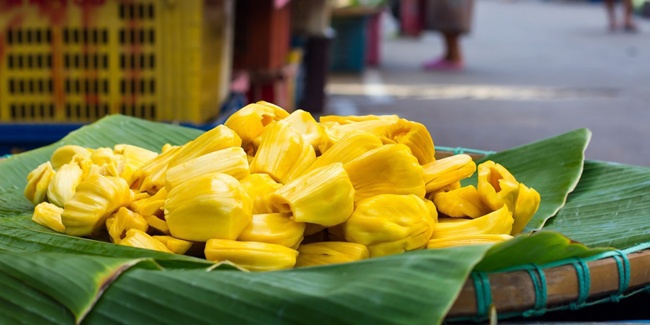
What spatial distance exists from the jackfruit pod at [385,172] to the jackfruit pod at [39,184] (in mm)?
721

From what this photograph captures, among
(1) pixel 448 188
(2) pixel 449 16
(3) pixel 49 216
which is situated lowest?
(2) pixel 449 16

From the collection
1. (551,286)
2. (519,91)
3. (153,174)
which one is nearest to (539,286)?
(551,286)

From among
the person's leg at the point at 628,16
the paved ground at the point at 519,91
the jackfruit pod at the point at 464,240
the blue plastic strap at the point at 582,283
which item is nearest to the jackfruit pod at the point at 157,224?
the jackfruit pod at the point at 464,240

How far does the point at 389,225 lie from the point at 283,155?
0.29 meters

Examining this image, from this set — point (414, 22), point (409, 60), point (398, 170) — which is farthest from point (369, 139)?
point (409, 60)

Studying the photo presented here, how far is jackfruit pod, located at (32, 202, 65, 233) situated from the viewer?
1766 millimetres

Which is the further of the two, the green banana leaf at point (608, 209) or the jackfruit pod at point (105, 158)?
the jackfruit pod at point (105, 158)

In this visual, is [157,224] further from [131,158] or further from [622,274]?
[622,274]

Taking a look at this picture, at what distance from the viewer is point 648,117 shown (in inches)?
284

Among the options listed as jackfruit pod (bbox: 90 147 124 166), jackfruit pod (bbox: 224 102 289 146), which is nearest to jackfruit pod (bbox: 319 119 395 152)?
jackfruit pod (bbox: 224 102 289 146)

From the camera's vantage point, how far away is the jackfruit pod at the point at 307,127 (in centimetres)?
182

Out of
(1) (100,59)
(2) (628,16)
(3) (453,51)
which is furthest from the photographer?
(2) (628,16)

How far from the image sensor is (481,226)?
1.61m

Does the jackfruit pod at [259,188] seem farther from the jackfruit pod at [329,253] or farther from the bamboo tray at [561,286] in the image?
the bamboo tray at [561,286]
